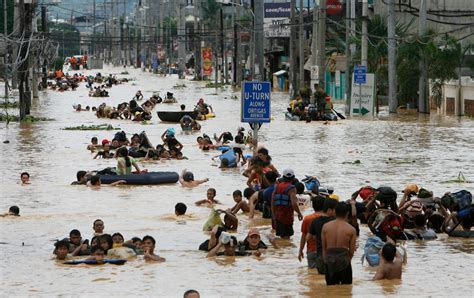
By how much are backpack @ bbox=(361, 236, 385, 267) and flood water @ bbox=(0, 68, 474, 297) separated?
0.16 m

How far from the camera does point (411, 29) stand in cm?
7406

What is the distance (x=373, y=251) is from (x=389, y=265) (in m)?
1.46

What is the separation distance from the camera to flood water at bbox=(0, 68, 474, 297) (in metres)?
16.3

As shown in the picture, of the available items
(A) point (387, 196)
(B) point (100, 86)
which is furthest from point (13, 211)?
(B) point (100, 86)

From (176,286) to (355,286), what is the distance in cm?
235

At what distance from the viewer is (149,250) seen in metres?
18.2

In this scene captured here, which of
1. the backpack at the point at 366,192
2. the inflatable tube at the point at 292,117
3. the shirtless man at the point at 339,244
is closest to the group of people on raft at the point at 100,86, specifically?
the inflatable tube at the point at 292,117

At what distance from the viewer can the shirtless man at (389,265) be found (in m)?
16.2

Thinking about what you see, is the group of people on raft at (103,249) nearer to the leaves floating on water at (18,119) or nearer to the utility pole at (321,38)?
the leaves floating on water at (18,119)

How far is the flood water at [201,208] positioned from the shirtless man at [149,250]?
0.22 meters

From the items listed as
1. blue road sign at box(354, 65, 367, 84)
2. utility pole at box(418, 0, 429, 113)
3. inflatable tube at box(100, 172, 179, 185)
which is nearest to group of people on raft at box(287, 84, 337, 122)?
blue road sign at box(354, 65, 367, 84)

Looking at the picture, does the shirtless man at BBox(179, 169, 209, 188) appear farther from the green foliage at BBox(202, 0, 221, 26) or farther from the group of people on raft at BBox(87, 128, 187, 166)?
the green foliage at BBox(202, 0, 221, 26)

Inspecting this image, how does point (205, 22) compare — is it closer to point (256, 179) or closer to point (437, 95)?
point (437, 95)

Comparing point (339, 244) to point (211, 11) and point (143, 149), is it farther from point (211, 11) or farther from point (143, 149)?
point (211, 11)
